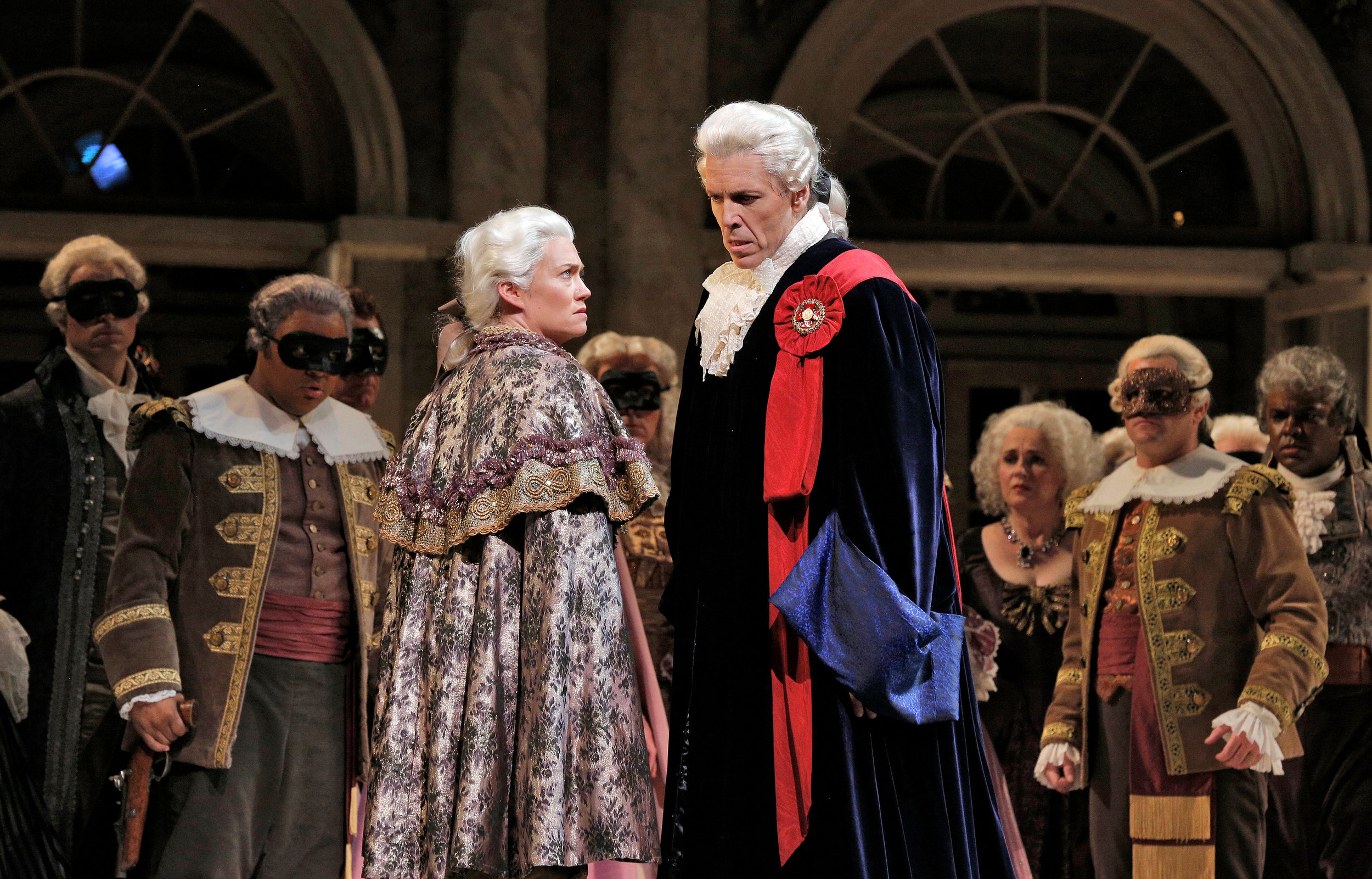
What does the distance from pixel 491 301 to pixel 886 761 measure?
1.21 meters

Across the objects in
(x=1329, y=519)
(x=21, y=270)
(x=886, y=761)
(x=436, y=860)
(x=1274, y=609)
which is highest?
(x=21, y=270)

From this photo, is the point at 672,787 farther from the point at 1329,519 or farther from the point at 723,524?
the point at 1329,519

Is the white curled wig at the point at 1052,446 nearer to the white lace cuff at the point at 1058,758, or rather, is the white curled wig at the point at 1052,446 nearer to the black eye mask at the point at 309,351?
the white lace cuff at the point at 1058,758

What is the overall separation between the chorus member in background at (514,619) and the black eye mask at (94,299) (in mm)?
2006

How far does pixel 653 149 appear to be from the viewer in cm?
650

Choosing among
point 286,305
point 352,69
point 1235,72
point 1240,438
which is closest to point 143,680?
point 286,305

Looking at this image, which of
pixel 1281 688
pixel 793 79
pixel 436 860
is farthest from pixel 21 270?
pixel 1281 688

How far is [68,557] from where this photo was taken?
447 cm

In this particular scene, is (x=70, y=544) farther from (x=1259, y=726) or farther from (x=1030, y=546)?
(x=1259, y=726)

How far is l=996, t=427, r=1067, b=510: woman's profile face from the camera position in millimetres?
5129

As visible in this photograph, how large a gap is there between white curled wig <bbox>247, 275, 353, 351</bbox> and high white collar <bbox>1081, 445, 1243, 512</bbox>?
2.19 metres

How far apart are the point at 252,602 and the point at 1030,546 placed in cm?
264

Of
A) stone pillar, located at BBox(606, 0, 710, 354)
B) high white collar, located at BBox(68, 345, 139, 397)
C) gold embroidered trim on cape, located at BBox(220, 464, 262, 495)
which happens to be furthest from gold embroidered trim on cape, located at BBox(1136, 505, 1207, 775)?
high white collar, located at BBox(68, 345, 139, 397)

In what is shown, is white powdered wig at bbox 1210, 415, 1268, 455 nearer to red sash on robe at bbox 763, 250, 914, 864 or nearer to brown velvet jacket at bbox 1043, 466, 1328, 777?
brown velvet jacket at bbox 1043, 466, 1328, 777
